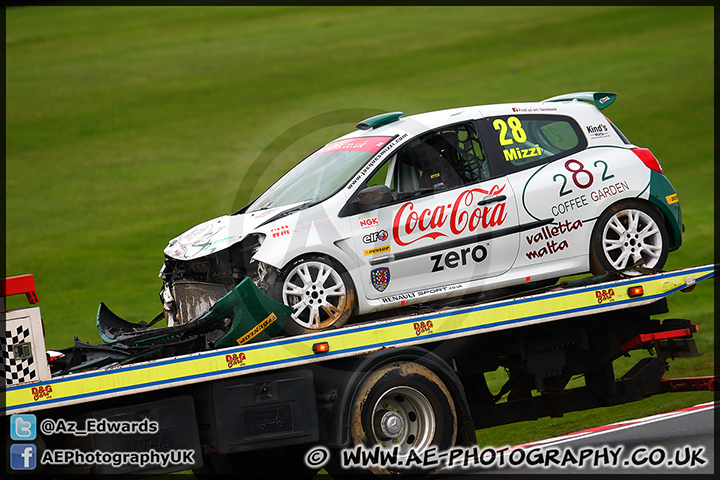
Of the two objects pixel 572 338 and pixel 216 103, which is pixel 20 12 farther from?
pixel 572 338

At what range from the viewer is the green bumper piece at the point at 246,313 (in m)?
6.69

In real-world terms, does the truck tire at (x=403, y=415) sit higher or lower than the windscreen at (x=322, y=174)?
lower

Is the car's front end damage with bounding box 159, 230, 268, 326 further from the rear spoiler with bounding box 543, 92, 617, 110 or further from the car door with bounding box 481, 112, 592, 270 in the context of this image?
the rear spoiler with bounding box 543, 92, 617, 110

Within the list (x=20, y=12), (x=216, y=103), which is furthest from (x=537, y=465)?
(x=20, y=12)

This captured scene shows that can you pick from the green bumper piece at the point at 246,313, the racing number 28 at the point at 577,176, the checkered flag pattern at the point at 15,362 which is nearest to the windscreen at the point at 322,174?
the green bumper piece at the point at 246,313

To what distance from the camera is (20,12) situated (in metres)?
46.8

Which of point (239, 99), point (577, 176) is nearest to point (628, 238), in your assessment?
point (577, 176)

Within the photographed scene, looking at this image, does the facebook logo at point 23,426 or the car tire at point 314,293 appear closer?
the facebook logo at point 23,426

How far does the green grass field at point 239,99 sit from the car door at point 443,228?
91.2 inches

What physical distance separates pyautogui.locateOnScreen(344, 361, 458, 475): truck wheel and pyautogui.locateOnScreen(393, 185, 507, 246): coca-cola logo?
1.22m

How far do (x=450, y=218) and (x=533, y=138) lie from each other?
4.26 ft

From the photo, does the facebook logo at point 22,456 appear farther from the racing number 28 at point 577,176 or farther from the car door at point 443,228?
the racing number 28 at point 577,176

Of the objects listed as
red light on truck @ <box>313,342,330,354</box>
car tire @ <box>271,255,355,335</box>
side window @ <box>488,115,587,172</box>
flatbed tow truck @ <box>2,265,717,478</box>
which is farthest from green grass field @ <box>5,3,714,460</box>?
red light on truck @ <box>313,342,330,354</box>

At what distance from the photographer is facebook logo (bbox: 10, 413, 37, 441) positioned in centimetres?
572
